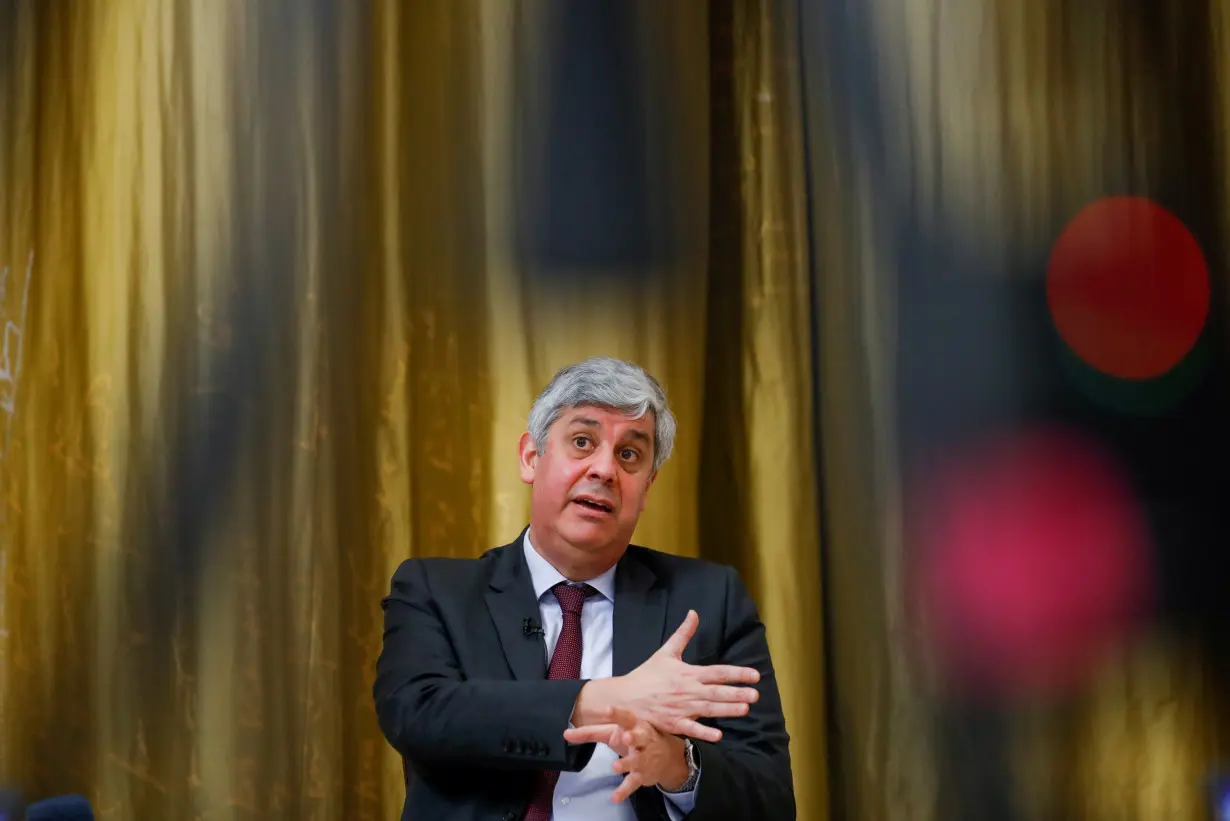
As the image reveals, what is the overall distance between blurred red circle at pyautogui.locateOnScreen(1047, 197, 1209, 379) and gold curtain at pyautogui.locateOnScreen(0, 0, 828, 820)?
563 millimetres

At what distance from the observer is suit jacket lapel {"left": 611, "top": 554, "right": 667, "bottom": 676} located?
1.82 m

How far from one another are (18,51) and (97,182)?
32 cm

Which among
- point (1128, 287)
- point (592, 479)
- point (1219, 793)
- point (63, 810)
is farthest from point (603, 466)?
point (1219, 793)

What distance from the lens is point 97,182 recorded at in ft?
8.17

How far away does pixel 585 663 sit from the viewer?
184 cm

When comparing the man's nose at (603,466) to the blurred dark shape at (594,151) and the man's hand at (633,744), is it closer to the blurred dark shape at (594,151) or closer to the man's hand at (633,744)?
the man's hand at (633,744)

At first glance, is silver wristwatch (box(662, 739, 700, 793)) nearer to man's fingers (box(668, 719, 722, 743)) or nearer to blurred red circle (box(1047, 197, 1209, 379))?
man's fingers (box(668, 719, 722, 743))

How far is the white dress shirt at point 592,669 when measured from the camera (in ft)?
5.69

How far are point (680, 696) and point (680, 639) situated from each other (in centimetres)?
11

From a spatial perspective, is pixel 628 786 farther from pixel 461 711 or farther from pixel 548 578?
pixel 548 578

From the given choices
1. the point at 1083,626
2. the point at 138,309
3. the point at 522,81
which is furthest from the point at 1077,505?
the point at 138,309

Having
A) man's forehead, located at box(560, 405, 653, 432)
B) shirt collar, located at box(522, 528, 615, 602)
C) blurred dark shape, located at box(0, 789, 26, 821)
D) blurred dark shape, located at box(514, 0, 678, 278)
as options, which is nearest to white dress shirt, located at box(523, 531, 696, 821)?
shirt collar, located at box(522, 528, 615, 602)

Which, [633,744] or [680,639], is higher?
[680,639]

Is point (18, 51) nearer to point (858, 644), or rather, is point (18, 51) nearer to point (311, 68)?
point (311, 68)
